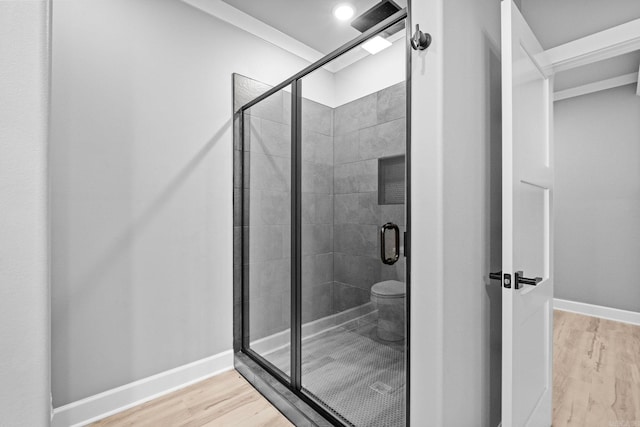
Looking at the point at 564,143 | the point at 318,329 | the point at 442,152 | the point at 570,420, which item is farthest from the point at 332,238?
the point at 564,143

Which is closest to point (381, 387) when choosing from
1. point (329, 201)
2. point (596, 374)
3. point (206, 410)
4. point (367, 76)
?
point (206, 410)

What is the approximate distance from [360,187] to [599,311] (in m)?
3.59

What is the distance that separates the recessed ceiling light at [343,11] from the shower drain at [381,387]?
2.53 metres

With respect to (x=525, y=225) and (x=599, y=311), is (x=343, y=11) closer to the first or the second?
(x=525, y=225)

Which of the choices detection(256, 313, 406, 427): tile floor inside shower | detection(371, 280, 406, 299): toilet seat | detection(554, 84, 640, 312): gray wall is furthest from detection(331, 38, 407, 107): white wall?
detection(554, 84, 640, 312): gray wall

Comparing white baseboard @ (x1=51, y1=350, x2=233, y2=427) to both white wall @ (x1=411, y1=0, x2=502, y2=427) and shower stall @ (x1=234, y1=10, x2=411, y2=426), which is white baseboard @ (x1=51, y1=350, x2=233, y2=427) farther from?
white wall @ (x1=411, y1=0, x2=502, y2=427)

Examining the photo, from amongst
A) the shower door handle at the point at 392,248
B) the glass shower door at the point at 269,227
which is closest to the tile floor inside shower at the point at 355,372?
the glass shower door at the point at 269,227

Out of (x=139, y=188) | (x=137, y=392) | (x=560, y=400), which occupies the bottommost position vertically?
(x=560, y=400)

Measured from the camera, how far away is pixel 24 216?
57 cm

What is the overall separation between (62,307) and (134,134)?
1.04 meters

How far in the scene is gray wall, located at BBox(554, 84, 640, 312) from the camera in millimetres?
3352

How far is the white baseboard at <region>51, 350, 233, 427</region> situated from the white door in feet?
5.91

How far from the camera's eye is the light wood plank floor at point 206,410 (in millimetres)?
1693

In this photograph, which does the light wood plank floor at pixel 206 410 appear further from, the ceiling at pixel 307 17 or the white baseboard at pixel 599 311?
the white baseboard at pixel 599 311
